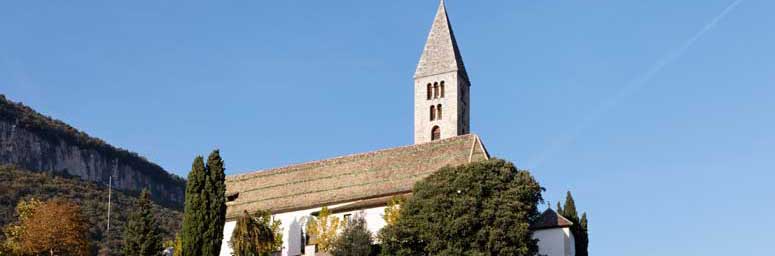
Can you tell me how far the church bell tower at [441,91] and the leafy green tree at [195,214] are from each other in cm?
2271

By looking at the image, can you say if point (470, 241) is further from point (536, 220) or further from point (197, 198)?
point (197, 198)

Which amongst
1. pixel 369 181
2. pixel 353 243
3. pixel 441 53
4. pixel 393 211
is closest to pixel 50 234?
pixel 369 181

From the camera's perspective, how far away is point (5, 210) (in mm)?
82375

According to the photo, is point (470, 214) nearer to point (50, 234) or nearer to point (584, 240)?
point (584, 240)

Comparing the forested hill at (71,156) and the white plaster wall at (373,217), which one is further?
the forested hill at (71,156)

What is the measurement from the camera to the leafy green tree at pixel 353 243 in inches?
2079

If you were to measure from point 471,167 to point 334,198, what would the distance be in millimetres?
11967

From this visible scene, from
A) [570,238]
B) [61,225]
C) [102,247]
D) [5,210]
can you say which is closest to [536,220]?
[570,238]

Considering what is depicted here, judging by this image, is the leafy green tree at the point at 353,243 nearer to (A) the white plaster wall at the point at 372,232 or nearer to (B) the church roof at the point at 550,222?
(A) the white plaster wall at the point at 372,232

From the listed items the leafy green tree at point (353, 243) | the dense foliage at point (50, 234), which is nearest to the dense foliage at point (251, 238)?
the leafy green tree at point (353, 243)

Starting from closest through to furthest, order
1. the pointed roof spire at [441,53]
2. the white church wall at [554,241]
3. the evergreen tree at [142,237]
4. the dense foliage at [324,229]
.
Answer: the white church wall at [554,241], the evergreen tree at [142,237], the dense foliage at [324,229], the pointed roof spire at [441,53]

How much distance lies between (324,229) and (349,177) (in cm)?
504

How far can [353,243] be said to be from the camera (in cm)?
5331

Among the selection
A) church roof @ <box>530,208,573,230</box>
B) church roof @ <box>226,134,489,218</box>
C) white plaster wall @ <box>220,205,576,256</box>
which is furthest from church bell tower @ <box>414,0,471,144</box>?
church roof @ <box>530,208,573,230</box>
